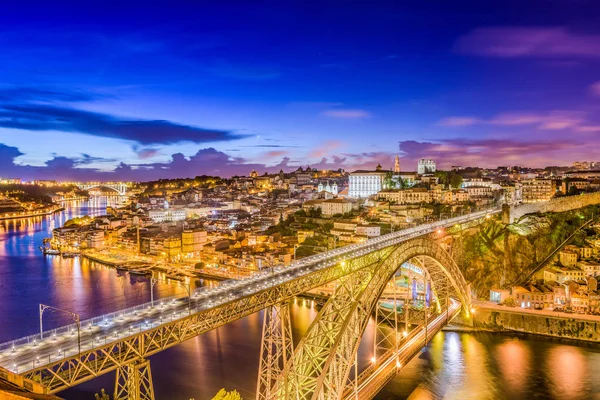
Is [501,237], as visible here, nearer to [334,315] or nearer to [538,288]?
[538,288]

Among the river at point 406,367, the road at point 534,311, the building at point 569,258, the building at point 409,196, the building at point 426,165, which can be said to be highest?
the building at point 426,165

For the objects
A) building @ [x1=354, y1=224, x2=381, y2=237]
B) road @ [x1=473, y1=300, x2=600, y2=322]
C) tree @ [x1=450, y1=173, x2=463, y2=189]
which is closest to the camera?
road @ [x1=473, y1=300, x2=600, y2=322]

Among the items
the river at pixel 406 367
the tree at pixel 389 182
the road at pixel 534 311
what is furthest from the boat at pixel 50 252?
the road at pixel 534 311

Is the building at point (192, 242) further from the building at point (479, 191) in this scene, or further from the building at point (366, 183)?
the building at point (479, 191)

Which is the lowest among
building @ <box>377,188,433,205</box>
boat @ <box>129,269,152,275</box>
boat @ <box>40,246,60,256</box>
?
boat @ <box>129,269,152,275</box>

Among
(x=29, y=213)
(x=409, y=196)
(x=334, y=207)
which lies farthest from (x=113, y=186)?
(x=409, y=196)

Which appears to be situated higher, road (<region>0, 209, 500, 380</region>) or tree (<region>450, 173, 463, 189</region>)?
tree (<region>450, 173, 463, 189</region>)

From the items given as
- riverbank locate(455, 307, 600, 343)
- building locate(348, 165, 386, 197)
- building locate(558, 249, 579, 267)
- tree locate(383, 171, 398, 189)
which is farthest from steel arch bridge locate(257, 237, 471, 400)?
building locate(348, 165, 386, 197)

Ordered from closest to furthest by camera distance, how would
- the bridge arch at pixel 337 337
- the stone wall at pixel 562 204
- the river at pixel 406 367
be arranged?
the bridge arch at pixel 337 337, the river at pixel 406 367, the stone wall at pixel 562 204

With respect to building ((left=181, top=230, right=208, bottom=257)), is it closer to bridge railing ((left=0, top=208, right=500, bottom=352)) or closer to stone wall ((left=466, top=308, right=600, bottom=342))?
bridge railing ((left=0, top=208, right=500, bottom=352))
